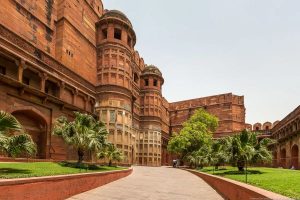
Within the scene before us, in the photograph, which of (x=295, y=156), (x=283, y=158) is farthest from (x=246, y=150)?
(x=283, y=158)

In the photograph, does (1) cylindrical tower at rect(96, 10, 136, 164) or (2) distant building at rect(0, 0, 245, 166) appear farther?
(1) cylindrical tower at rect(96, 10, 136, 164)

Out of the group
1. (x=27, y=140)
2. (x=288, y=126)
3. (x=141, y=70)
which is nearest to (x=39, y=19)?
(x=27, y=140)

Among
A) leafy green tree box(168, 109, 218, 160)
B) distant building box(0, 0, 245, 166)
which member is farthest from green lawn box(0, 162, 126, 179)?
leafy green tree box(168, 109, 218, 160)

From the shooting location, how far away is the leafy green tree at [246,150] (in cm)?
2030

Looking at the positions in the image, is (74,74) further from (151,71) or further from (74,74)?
(151,71)

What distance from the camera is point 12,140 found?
39.6ft

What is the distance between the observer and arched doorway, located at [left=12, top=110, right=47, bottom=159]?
2338cm

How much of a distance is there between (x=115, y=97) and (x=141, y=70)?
18976 mm

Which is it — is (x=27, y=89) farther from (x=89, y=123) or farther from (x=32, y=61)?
(x=89, y=123)

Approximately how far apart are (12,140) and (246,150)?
593 inches

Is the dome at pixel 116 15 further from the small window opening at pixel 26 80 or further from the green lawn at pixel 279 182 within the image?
the green lawn at pixel 279 182

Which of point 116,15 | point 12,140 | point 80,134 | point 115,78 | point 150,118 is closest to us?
point 12,140

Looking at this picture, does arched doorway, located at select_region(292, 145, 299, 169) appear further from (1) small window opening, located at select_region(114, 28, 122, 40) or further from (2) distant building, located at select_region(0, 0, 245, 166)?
(1) small window opening, located at select_region(114, 28, 122, 40)

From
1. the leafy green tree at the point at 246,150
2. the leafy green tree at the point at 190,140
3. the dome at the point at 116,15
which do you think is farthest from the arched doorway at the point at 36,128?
the leafy green tree at the point at 190,140
